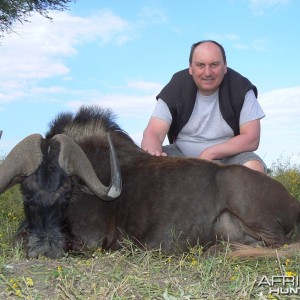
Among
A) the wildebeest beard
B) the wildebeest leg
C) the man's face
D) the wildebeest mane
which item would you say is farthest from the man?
the wildebeest beard

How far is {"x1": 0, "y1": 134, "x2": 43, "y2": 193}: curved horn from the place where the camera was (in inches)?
208

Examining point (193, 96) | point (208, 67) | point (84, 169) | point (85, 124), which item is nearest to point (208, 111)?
point (193, 96)

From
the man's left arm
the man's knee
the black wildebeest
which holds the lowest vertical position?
the black wildebeest

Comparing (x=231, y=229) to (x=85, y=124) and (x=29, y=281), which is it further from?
(x=29, y=281)

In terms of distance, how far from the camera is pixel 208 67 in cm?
671

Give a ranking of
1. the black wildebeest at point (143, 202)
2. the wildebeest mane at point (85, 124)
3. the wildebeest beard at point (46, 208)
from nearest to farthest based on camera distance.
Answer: the wildebeest beard at point (46, 208) → the black wildebeest at point (143, 202) → the wildebeest mane at point (85, 124)

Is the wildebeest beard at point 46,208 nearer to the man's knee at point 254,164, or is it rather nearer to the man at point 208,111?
the man at point 208,111

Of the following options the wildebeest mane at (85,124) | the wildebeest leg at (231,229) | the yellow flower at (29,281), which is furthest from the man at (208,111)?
the yellow flower at (29,281)

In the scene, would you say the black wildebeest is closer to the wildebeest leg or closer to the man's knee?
the wildebeest leg

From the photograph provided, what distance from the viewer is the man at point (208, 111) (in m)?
6.77

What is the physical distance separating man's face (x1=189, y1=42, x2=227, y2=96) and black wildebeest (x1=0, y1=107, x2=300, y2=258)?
1.41 metres

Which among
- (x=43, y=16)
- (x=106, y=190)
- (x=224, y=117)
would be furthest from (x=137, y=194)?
(x=43, y=16)

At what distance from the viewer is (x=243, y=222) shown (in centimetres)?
544

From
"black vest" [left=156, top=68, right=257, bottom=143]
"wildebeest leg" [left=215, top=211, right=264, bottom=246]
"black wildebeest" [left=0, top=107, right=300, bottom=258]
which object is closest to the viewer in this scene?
"black wildebeest" [left=0, top=107, right=300, bottom=258]
